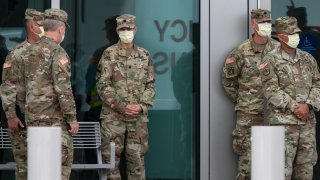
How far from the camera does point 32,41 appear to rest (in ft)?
32.4

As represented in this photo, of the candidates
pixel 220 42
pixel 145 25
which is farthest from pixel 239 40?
pixel 145 25

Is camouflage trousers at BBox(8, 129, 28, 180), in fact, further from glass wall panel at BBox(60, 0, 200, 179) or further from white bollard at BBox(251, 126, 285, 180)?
white bollard at BBox(251, 126, 285, 180)

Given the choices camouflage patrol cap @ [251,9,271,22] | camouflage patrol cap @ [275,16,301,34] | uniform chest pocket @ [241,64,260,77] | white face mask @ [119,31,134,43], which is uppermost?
camouflage patrol cap @ [251,9,271,22]

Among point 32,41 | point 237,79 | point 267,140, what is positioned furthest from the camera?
point 237,79

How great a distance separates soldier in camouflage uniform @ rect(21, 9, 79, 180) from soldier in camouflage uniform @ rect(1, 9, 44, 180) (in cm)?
42

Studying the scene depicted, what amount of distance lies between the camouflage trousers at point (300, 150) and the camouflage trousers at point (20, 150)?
2.27m

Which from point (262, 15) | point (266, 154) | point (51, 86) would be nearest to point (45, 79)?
point (51, 86)

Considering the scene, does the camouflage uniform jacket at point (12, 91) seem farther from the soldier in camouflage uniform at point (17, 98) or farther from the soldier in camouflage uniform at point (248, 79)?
the soldier in camouflage uniform at point (248, 79)

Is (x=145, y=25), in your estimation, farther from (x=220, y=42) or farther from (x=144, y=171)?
(x=144, y=171)

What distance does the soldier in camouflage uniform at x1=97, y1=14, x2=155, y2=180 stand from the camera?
33.8 ft

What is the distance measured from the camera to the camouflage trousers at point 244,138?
10570 millimetres

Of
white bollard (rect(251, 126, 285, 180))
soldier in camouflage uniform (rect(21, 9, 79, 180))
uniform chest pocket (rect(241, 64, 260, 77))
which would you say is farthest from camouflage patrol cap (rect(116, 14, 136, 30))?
white bollard (rect(251, 126, 285, 180))

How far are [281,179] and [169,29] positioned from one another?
4.70 meters

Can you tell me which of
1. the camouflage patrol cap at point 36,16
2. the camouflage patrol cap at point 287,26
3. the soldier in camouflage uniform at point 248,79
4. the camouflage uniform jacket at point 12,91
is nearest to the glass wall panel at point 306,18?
the soldier in camouflage uniform at point 248,79
